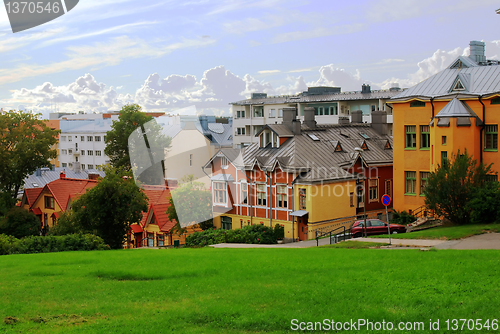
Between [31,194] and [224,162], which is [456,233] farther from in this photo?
[31,194]

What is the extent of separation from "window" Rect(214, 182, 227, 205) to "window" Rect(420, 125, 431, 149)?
16.7 meters

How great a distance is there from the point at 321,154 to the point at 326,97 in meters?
33.5

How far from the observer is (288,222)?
129 feet

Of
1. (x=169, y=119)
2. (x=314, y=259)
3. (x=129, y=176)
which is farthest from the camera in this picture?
(x=169, y=119)

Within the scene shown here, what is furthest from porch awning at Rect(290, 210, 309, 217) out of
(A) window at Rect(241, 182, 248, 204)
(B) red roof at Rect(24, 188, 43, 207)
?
(B) red roof at Rect(24, 188, 43, 207)

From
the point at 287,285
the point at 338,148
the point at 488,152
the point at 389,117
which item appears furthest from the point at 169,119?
the point at 287,285

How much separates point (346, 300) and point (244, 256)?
9.34 m

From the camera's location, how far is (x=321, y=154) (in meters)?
41.8

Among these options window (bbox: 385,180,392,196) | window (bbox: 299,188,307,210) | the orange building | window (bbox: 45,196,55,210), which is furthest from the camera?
window (bbox: 45,196,55,210)

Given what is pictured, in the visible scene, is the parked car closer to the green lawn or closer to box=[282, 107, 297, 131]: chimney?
the green lawn

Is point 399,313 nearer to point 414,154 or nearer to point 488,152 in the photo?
point 488,152

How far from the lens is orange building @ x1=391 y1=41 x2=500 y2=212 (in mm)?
34688

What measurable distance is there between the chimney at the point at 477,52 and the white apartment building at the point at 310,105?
1897 centimetres

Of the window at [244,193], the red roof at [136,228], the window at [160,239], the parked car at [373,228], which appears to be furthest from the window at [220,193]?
the parked car at [373,228]
